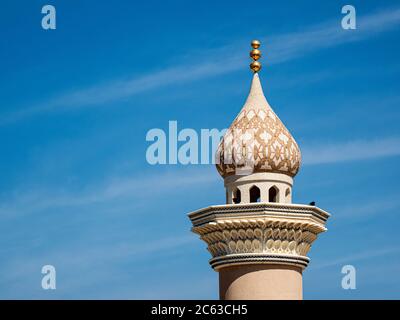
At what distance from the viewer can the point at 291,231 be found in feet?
196

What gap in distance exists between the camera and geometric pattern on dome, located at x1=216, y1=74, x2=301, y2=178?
60188mm

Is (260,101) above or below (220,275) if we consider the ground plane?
above

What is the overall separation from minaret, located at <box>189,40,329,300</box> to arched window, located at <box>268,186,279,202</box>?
0.09ft

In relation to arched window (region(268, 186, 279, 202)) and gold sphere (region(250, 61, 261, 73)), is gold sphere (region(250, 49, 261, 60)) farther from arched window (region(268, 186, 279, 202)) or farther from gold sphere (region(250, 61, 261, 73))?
arched window (region(268, 186, 279, 202))

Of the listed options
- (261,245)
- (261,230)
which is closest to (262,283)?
(261,245)

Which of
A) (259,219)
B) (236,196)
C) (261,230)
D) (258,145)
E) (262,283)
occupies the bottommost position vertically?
(262,283)

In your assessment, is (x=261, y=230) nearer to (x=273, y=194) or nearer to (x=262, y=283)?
(x=262, y=283)

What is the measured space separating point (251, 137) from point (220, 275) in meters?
4.01

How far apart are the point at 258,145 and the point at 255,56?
114 inches

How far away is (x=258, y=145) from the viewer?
6019 centimetres
